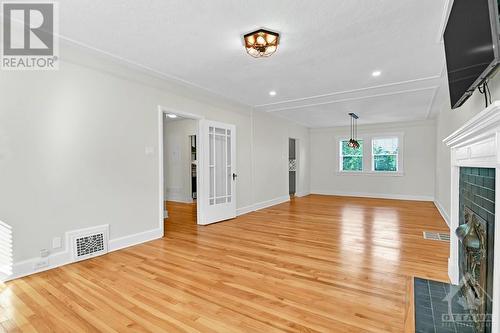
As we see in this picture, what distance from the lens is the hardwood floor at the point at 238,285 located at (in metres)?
1.90

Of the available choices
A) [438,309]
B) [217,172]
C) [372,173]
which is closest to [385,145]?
[372,173]

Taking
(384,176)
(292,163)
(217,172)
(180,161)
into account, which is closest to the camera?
(217,172)

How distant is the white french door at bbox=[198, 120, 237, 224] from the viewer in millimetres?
4926

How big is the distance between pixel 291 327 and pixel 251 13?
2.59 meters

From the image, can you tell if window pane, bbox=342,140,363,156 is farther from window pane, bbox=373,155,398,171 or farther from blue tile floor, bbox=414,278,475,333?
blue tile floor, bbox=414,278,475,333

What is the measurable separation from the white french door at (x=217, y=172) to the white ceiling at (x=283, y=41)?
809 millimetres

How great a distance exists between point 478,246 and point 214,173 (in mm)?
4117

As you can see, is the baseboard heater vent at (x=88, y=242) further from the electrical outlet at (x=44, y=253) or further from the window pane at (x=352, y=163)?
the window pane at (x=352, y=163)

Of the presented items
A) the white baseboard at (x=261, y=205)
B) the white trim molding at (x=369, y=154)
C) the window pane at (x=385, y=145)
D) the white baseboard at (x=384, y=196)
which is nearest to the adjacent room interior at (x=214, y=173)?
the white baseboard at (x=261, y=205)

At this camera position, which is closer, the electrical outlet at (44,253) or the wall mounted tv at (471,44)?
the wall mounted tv at (471,44)

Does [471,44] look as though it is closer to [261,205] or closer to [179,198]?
[261,205]

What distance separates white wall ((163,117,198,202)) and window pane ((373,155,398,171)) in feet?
19.5

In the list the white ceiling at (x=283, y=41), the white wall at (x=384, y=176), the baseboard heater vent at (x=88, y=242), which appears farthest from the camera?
the white wall at (x=384, y=176)

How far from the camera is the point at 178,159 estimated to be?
7.70 metres
